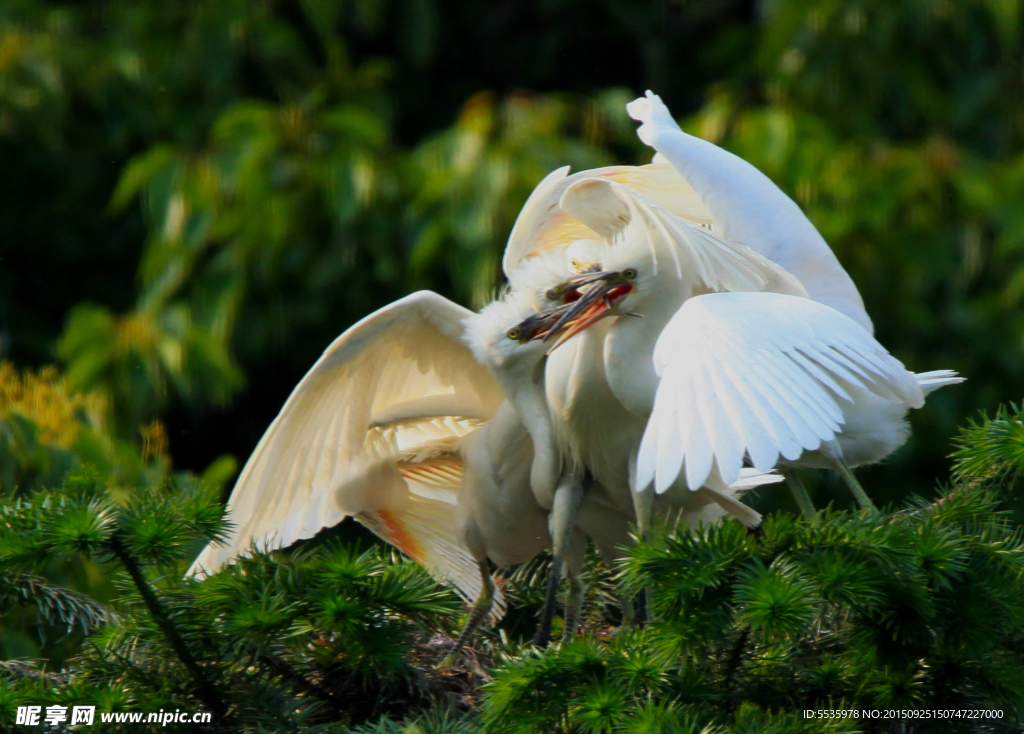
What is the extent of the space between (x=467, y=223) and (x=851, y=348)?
2.64 meters

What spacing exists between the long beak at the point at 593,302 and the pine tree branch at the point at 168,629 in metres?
0.91

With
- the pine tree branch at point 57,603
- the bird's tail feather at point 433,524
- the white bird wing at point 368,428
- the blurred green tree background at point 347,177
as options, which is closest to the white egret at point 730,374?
the white bird wing at point 368,428

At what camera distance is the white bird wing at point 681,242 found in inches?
84.4

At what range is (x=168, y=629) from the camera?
164 centimetres

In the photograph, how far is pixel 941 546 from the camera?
5.14 ft

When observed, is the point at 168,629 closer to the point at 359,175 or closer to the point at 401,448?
the point at 401,448

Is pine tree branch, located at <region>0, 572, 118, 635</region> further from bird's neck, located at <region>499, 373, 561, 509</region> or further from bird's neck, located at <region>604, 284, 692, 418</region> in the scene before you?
bird's neck, located at <region>604, 284, 692, 418</region>

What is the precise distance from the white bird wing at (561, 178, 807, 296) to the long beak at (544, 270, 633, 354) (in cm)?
8

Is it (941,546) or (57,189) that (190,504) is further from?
(57,189)

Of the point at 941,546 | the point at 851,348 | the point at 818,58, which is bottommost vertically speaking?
the point at 941,546

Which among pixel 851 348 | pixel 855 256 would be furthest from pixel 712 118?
pixel 851 348

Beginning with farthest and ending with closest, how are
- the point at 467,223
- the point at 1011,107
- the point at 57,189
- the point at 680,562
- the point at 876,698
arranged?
the point at 57,189 < the point at 1011,107 < the point at 467,223 < the point at 876,698 < the point at 680,562

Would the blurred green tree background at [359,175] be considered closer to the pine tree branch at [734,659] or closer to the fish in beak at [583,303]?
the fish in beak at [583,303]

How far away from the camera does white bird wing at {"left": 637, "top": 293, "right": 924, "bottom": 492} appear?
1.55m
